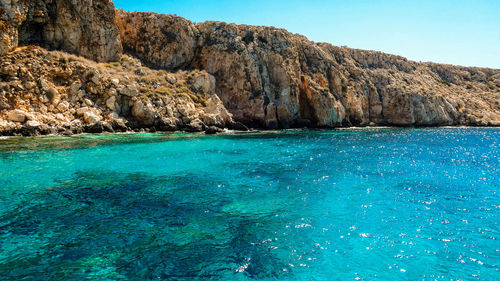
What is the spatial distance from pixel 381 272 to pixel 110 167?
15.7 metres

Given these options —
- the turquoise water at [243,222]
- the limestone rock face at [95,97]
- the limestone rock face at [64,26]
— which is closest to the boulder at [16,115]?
the limestone rock face at [95,97]

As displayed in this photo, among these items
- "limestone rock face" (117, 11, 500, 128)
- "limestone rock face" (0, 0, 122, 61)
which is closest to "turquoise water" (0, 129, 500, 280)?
"limestone rock face" (0, 0, 122, 61)

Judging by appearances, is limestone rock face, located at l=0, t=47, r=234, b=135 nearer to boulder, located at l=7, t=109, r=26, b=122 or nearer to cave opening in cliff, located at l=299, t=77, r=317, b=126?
boulder, located at l=7, t=109, r=26, b=122

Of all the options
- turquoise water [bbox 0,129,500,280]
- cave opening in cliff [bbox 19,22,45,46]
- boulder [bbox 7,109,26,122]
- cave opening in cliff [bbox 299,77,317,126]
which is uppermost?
cave opening in cliff [bbox 19,22,45,46]

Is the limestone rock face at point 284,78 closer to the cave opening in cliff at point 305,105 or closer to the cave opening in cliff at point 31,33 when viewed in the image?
the cave opening in cliff at point 305,105

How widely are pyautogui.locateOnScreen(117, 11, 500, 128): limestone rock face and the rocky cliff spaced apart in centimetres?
21

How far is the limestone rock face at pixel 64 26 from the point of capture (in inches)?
1289

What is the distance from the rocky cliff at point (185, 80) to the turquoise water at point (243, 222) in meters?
17.8

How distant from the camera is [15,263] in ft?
21.1

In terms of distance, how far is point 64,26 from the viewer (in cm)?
3950

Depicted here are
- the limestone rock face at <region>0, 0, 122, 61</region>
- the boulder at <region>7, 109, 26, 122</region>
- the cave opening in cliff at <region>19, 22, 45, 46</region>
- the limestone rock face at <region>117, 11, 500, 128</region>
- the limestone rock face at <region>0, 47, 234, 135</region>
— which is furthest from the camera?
the limestone rock face at <region>117, 11, 500, 128</region>

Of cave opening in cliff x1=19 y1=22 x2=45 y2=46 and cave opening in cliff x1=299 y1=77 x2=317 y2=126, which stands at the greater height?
cave opening in cliff x1=19 y1=22 x2=45 y2=46

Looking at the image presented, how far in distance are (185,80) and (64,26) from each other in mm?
18100

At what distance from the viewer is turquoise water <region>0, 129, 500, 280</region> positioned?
21.4ft
